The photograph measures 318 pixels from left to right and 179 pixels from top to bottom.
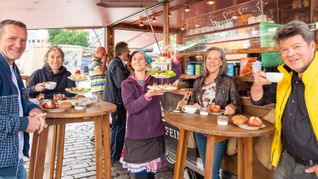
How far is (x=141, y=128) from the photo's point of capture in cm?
236

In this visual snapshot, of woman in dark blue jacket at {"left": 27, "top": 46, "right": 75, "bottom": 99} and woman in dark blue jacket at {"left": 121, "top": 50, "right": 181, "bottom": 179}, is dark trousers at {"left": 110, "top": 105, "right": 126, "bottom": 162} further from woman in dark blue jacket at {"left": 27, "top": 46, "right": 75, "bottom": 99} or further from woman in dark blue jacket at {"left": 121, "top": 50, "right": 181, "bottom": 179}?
woman in dark blue jacket at {"left": 121, "top": 50, "right": 181, "bottom": 179}

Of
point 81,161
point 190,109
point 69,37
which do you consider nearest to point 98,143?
point 190,109

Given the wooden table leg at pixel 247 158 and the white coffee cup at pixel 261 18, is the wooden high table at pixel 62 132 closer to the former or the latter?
the wooden table leg at pixel 247 158

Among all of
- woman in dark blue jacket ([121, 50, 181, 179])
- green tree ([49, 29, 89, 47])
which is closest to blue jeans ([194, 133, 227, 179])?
woman in dark blue jacket ([121, 50, 181, 179])

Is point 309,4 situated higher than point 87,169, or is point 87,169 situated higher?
point 309,4

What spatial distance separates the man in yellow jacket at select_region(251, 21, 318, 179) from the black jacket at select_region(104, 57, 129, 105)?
2296 millimetres

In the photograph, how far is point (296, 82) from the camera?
1.59 m

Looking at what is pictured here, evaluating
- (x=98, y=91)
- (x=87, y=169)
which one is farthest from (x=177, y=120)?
(x=98, y=91)

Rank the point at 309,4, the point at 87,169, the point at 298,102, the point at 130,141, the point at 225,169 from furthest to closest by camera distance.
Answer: the point at 309,4 < the point at 87,169 < the point at 225,169 < the point at 130,141 < the point at 298,102

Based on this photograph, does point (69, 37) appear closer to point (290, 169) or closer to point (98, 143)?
point (98, 143)

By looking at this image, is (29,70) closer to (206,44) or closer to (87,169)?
(87,169)

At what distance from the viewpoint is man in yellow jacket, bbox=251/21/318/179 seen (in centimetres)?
148

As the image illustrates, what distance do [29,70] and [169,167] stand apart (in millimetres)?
4363

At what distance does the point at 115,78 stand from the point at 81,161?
1297mm
